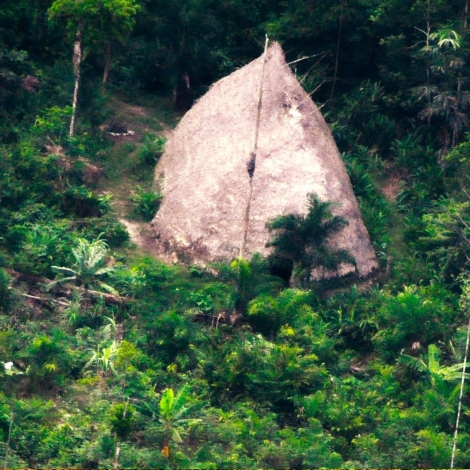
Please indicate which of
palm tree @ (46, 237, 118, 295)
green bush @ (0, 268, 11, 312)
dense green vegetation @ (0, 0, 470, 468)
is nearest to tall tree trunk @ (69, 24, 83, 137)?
dense green vegetation @ (0, 0, 470, 468)

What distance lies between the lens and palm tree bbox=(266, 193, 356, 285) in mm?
22344

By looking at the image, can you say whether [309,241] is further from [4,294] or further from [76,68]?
[76,68]

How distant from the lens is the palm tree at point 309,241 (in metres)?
22.3

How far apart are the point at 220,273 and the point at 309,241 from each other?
67.8 inches

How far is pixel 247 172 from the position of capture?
23891 millimetres

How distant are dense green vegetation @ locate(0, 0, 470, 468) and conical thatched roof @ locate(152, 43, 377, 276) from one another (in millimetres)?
624

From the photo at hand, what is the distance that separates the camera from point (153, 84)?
29953 mm

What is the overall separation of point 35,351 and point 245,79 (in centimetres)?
892

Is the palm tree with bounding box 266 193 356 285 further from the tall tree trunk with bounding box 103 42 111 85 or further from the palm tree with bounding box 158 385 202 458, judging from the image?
the tall tree trunk with bounding box 103 42 111 85

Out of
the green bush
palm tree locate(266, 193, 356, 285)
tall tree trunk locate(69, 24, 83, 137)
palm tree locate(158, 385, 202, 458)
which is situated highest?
tall tree trunk locate(69, 24, 83, 137)

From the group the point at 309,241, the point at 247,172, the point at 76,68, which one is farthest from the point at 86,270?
the point at 76,68

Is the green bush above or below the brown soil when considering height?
below

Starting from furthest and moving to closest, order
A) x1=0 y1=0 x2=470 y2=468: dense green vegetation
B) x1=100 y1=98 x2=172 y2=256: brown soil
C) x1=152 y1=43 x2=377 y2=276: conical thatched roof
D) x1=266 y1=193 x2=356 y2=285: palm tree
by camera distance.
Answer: x1=100 y1=98 x2=172 y2=256: brown soil, x1=152 y1=43 x2=377 y2=276: conical thatched roof, x1=266 y1=193 x2=356 y2=285: palm tree, x1=0 y1=0 x2=470 y2=468: dense green vegetation

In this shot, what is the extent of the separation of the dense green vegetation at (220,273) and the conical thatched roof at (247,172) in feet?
2.05
